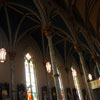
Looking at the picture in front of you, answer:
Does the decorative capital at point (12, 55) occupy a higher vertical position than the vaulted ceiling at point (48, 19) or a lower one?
lower

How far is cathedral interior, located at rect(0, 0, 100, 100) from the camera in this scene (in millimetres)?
13125

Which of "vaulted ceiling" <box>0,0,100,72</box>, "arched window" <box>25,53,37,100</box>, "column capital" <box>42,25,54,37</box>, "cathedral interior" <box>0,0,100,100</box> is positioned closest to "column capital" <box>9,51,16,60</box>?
"cathedral interior" <box>0,0,100,100</box>

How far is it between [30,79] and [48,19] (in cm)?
758

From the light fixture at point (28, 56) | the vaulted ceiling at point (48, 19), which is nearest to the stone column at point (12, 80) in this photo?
the vaulted ceiling at point (48, 19)

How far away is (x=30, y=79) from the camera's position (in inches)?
632

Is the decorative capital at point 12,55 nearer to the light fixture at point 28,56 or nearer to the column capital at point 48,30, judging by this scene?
the light fixture at point 28,56

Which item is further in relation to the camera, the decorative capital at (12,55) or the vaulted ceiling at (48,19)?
the decorative capital at (12,55)

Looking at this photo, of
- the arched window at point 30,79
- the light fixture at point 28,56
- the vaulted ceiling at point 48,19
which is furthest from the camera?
the light fixture at point 28,56

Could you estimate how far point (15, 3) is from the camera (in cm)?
1325

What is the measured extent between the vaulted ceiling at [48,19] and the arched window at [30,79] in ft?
7.90

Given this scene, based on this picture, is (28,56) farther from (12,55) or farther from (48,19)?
(48,19)

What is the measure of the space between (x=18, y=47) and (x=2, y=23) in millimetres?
3109

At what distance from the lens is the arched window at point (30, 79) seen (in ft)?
50.2

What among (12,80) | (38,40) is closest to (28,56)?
(38,40)
